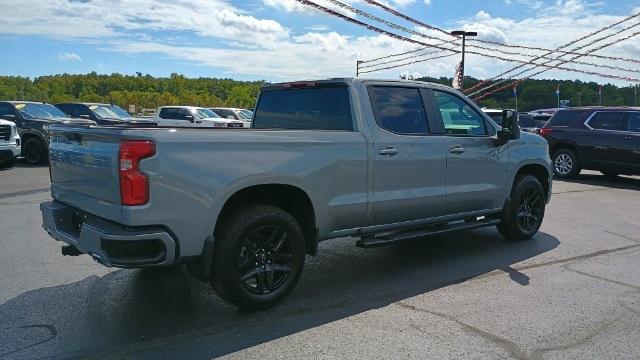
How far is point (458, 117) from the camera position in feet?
20.1

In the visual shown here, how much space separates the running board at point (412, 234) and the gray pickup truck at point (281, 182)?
0.8 inches

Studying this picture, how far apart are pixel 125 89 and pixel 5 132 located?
81281mm

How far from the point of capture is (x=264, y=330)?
4078 millimetres

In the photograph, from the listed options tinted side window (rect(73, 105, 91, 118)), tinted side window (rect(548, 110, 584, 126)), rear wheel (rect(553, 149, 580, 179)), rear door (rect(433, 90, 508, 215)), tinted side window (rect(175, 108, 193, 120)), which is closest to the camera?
rear door (rect(433, 90, 508, 215))

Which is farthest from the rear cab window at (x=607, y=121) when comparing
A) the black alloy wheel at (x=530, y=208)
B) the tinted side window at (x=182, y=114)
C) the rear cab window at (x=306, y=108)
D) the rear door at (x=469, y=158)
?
the tinted side window at (x=182, y=114)

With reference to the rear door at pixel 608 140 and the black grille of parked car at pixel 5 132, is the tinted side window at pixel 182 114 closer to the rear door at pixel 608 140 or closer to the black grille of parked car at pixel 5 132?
the black grille of parked car at pixel 5 132

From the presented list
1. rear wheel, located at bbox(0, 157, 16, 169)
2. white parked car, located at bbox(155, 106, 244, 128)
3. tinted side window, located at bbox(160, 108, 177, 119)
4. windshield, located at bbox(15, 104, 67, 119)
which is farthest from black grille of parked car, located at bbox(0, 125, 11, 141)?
tinted side window, located at bbox(160, 108, 177, 119)

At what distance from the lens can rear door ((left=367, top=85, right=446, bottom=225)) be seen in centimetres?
514

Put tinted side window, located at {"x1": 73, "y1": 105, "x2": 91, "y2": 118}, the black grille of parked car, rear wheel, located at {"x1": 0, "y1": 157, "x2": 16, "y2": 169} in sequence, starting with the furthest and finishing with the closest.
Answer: tinted side window, located at {"x1": 73, "y1": 105, "x2": 91, "y2": 118}
rear wheel, located at {"x1": 0, "y1": 157, "x2": 16, "y2": 169}
the black grille of parked car

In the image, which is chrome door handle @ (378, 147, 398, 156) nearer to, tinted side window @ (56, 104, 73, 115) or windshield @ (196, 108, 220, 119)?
tinted side window @ (56, 104, 73, 115)

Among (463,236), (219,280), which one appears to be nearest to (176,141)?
(219,280)

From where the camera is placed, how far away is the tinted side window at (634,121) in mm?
12797

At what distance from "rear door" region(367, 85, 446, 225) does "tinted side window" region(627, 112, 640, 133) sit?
9.22 metres

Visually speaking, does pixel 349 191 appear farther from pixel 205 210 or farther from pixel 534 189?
pixel 534 189
